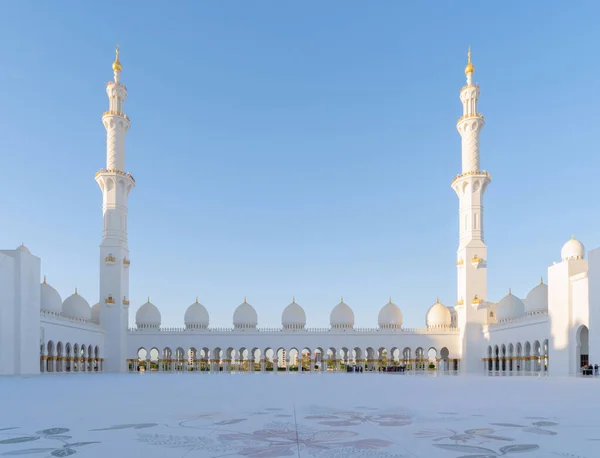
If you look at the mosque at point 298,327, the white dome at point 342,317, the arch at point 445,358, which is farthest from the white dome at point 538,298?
the white dome at point 342,317

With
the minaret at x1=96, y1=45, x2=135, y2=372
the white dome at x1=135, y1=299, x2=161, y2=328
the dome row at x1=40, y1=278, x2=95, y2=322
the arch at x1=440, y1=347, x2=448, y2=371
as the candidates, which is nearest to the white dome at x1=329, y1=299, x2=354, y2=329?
the arch at x1=440, y1=347, x2=448, y2=371

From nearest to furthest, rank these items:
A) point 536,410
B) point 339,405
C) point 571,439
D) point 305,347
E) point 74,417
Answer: point 571,439 < point 74,417 < point 536,410 < point 339,405 < point 305,347

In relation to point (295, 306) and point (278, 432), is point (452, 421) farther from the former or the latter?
point (295, 306)

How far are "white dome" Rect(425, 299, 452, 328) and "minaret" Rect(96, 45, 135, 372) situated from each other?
2530 centimetres

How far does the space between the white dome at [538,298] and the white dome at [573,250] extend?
18.3ft

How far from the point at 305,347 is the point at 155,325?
41.7 feet

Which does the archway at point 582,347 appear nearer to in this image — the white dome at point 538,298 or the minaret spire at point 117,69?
the white dome at point 538,298

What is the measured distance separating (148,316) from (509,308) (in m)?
28.9

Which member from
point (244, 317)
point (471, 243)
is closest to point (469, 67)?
point (471, 243)

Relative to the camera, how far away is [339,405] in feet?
30.2

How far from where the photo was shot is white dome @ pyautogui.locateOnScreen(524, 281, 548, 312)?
40.0 meters

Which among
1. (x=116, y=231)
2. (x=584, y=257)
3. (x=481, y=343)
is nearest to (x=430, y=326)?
(x=481, y=343)

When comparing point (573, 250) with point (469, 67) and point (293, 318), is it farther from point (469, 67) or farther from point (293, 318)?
point (293, 318)

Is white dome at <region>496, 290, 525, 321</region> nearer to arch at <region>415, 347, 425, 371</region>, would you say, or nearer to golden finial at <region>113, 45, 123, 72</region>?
arch at <region>415, 347, 425, 371</region>
